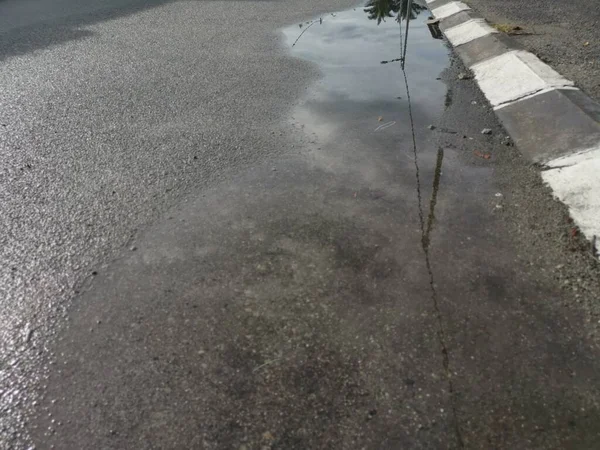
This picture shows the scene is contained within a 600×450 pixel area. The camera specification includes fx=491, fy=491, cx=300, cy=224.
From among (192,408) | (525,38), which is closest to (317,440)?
(192,408)

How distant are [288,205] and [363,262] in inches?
30.4

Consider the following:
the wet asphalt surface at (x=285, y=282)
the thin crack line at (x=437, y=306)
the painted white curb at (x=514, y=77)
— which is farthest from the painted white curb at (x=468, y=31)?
the thin crack line at (x=437, y=306)

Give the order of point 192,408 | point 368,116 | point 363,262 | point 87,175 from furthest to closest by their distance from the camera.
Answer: point 368,116 < point 87,175 < point 363,262 < point 192,408

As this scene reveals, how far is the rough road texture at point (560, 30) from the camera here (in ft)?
17.5

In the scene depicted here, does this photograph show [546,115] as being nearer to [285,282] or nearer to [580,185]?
[580,185]

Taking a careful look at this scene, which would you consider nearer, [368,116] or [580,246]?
[580,246]

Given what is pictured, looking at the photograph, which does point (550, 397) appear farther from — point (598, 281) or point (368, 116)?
point (368, 116)

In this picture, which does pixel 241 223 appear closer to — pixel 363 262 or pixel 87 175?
pixel 363 262

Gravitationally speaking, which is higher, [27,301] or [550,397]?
[27,301]

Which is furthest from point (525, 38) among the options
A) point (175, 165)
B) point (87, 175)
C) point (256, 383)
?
point (256, 383)

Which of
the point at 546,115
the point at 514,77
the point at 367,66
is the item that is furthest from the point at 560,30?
the point at 546,115

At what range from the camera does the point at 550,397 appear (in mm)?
2043

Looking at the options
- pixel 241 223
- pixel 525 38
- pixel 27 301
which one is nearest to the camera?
pixel 27 301

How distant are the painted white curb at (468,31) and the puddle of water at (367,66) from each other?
0.25 m
